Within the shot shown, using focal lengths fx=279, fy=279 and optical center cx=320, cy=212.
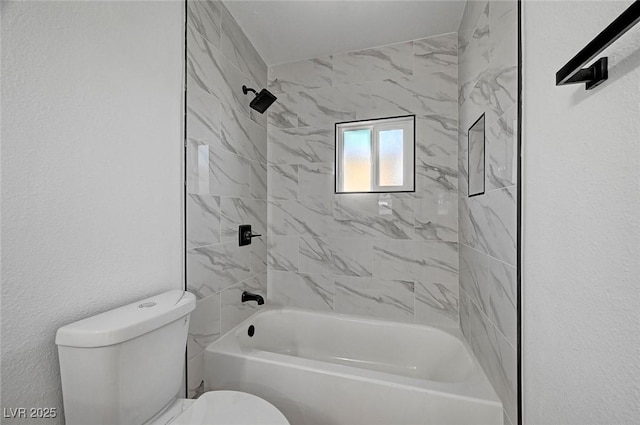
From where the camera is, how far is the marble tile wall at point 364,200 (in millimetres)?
1979

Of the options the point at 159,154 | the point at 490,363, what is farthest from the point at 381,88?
the point at 490,363

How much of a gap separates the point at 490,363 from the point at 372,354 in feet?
2.94

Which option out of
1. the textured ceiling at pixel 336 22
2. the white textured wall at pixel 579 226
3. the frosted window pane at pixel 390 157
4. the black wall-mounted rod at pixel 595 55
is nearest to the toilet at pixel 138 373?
the white textured wall at pixel 579 226

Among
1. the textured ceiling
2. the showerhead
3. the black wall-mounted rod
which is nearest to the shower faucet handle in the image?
the showerhead

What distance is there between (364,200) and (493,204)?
100 centimetres

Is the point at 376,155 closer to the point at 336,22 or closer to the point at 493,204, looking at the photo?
the point at 336,22

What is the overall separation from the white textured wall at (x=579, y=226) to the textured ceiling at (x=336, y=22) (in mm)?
1051

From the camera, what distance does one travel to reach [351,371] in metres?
1.34

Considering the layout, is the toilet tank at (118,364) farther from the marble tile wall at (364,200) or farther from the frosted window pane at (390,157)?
the frosted window pane at (390,157)

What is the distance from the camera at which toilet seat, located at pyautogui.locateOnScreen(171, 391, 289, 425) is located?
1029 mm

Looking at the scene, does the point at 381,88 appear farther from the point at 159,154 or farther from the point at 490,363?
the point at 490,363

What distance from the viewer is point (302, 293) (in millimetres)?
2275

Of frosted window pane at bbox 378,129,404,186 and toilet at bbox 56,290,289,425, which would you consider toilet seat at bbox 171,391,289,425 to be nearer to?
toilet at bbox 56,290,289,425

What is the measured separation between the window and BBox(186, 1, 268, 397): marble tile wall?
0.67 m
